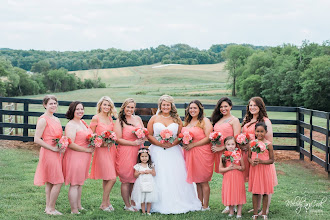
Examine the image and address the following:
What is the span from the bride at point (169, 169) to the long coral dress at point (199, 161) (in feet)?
0.55

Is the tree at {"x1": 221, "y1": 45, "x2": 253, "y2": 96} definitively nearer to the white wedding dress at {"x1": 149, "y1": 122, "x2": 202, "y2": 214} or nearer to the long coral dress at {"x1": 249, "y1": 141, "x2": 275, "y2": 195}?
the white wedding dress at {"x1": 149, "y1": 122, "x2": 202, "y2": 214}

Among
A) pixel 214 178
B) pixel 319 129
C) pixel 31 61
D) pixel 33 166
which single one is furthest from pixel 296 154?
pixel 31 61

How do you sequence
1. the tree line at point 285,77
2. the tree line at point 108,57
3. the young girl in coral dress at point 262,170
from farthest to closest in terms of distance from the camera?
the tree line at point 108,57, the tree line at point 285,77, the young girl in coral dress at point 262,170

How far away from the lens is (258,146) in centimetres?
546

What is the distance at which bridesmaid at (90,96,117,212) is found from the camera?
6.06 m

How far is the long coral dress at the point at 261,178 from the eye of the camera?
224 inches

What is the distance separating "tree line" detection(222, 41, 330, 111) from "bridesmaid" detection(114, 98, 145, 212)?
3018 cm

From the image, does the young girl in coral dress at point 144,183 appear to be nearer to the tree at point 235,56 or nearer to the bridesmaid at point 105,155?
the bridesmaid at point 105,155

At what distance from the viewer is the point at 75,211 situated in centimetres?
590

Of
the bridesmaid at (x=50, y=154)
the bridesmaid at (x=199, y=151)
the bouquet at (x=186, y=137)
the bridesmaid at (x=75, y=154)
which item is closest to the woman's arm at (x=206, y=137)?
the bridesmaid at (x=199, y=151)

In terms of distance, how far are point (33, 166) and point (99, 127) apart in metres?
4.24

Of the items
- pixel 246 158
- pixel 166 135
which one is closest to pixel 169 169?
pixel 166 135

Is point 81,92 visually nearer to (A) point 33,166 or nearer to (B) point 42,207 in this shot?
(A) point 33,166

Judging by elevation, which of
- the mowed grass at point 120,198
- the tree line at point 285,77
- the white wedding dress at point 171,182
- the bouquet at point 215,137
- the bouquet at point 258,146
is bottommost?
the mowed grass at point 120,198
